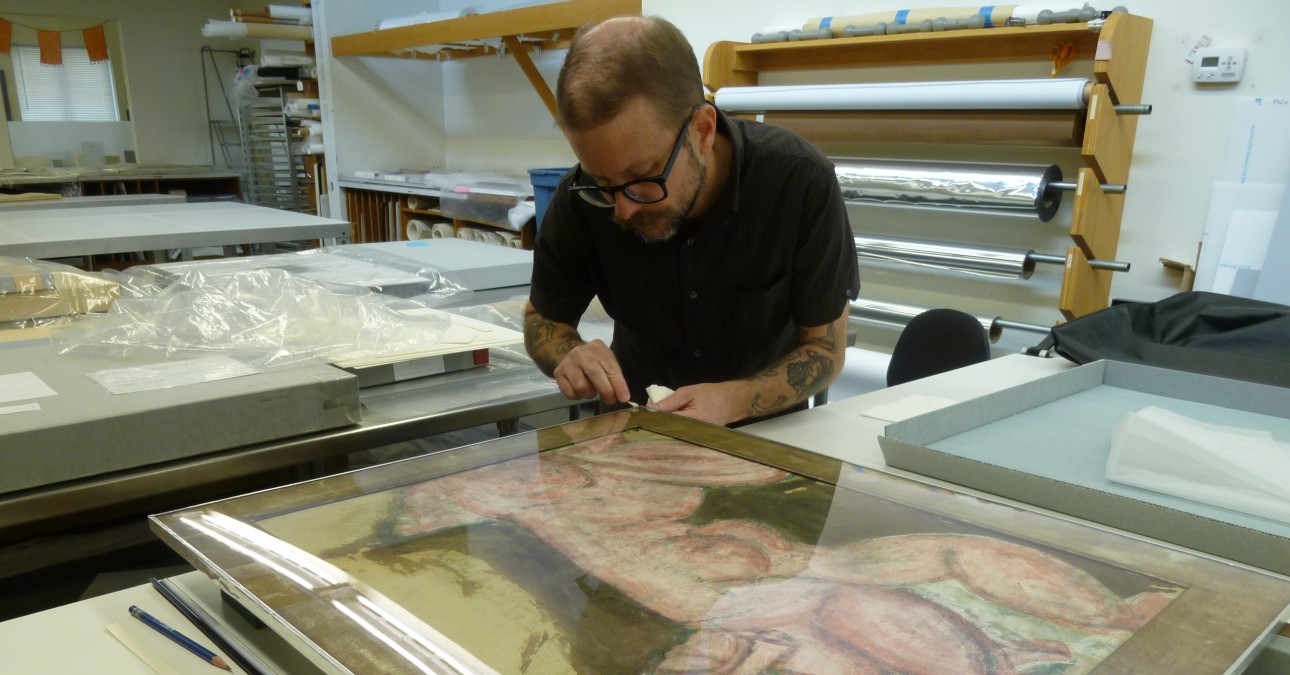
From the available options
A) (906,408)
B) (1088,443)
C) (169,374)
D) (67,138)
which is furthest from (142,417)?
(67,138)

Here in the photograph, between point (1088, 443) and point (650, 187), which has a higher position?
point (650, 187)

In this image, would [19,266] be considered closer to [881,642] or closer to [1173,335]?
[881,642]

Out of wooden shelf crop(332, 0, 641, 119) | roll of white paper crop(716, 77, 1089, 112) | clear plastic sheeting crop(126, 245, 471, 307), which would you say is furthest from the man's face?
wooden shelf crop(332, 0, 641, 119)

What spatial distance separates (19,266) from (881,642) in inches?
68.8

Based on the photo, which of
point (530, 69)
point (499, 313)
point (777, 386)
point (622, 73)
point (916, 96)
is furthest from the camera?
point (530, 69)

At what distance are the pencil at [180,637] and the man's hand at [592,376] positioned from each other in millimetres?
613

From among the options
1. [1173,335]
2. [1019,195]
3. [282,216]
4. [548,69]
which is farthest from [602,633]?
[548,69]

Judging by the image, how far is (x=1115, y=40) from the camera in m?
2.01

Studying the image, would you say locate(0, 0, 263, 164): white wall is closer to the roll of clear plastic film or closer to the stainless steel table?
the roll of clear plastic film

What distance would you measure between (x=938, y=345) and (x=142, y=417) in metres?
1.49

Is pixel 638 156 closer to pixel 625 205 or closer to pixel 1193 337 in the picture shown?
pixel 625 205

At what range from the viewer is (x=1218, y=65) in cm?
203

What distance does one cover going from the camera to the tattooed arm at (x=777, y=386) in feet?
3.83

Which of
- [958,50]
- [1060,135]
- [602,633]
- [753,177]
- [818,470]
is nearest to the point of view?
[602,633]
